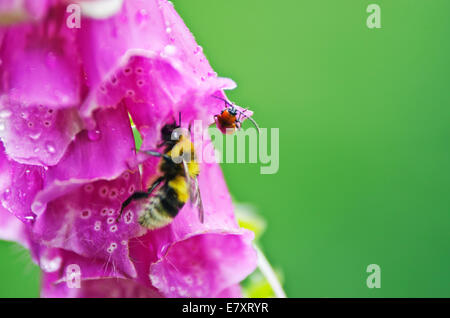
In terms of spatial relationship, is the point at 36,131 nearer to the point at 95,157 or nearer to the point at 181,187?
the point at 95,157

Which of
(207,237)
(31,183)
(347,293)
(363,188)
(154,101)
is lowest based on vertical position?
(347,293)

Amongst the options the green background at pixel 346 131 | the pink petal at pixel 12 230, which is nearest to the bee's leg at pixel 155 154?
the pink petal at pixel 12 230

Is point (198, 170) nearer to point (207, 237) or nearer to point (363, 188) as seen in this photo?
point (207, 237)

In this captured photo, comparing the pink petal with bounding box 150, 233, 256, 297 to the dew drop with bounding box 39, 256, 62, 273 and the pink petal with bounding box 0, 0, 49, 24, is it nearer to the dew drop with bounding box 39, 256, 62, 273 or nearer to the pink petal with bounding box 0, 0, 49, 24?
the dew drop with bounding box 39, 256, 62, 273

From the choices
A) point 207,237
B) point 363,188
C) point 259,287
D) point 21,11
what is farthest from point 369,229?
point 21,11

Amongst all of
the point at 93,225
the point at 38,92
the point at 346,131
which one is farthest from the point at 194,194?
the point at 346,131

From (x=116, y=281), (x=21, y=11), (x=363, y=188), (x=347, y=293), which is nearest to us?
(x=21, y=11)
